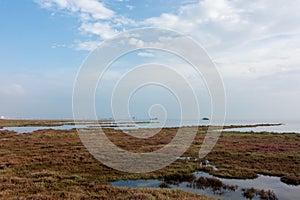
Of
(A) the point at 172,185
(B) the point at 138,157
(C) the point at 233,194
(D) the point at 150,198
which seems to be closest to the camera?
(D) the point at 150,198

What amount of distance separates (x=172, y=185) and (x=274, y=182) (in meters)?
7.71

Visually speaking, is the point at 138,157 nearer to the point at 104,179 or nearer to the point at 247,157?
the point at 104,179

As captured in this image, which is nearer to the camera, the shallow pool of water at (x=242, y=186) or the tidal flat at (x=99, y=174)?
the tidal flat at (x=99, y=174)

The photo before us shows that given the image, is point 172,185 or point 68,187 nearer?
point 68,187

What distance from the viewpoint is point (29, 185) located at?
52.2 feet

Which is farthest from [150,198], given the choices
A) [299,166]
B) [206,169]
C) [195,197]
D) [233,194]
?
[299,166]

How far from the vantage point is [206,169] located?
72.2ft

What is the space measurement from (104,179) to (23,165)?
9.22 metres

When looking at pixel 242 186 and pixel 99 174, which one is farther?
pixel 99 174

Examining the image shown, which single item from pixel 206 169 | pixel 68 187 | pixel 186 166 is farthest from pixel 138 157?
pixel 68 187

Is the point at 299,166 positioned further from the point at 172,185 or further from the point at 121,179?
the point at 121,179

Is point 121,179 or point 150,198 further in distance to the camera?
point 121,179

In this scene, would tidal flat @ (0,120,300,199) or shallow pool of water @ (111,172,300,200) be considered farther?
shallow pool of water @ (111,172,300,200)

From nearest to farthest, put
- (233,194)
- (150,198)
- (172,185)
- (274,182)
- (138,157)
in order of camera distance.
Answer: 1. (150,198)
2. (233,194)
3. (172,185)
4. (274,182)
5. (138,157)
